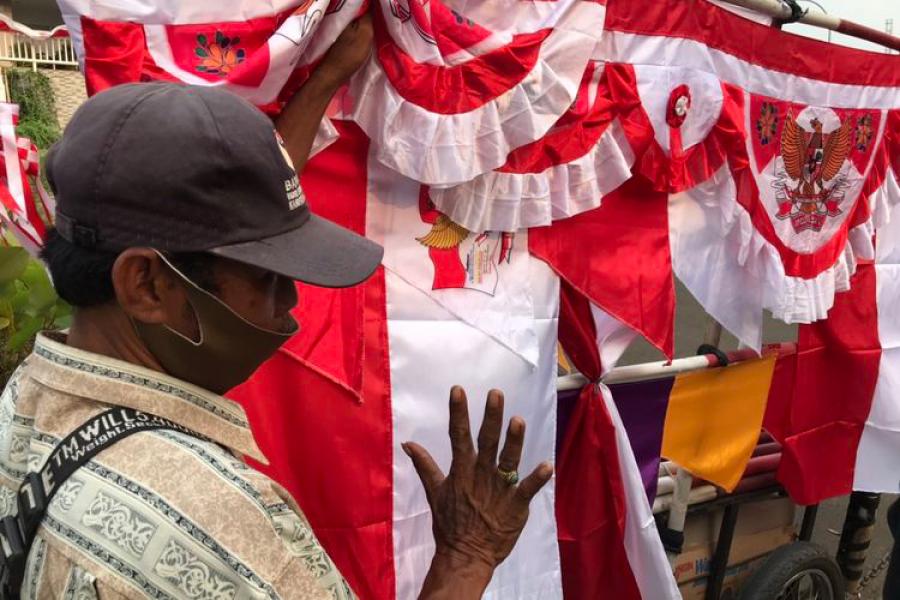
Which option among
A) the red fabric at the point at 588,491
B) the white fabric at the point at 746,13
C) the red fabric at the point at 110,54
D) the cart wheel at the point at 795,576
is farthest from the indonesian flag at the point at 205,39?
the cart wheel at the point at 795,576

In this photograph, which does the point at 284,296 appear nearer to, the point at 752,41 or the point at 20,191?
the point at 20,191

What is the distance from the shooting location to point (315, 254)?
3.23 feet

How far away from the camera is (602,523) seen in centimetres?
237

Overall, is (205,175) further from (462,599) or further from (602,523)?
(602,523)

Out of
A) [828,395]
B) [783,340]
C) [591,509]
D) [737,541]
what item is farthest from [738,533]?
[783,340]

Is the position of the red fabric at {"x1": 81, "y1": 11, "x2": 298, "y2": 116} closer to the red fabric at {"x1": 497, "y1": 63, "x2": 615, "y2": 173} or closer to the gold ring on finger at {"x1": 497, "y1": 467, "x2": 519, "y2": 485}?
the red fabric at {"x1": 497, "y1": 63, "x2": 615, "y2": 173}

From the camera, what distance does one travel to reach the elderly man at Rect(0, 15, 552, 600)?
2.58 ft

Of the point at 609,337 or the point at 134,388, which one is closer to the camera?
the point at 134,388

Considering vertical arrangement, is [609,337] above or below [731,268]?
below

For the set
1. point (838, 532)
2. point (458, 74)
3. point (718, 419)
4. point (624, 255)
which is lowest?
point (838, 532)

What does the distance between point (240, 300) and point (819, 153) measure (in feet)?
7.42

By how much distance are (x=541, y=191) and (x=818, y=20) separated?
127 cm

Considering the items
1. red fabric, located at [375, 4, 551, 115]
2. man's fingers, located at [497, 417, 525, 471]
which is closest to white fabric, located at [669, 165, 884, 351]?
red fabric, located at [375, 4, 551, 115]

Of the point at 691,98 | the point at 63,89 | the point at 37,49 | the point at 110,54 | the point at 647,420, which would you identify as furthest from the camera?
the point at 63,89
